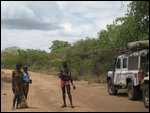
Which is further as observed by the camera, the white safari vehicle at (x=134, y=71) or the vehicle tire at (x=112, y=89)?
→ the vehicle tire at (x=112, y=89)

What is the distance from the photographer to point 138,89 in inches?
735

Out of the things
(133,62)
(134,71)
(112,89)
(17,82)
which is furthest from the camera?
(112,89)

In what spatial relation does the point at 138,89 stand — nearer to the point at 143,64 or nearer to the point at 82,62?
the point at 143,64

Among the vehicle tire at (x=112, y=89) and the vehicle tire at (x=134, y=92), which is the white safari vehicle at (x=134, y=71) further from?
the vehicle tire at (x=112, y=89)

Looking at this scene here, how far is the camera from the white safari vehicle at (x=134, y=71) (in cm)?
1756

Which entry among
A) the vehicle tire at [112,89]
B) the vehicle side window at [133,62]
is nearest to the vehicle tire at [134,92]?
the vehicle side window at [133,62]

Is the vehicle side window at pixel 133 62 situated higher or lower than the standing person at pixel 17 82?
higher

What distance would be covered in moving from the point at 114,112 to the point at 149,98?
5.06 feet

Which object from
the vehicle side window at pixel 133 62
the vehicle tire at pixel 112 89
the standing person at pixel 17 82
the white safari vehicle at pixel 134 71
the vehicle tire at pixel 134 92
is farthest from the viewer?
the vehicle tire at pixel 112 89

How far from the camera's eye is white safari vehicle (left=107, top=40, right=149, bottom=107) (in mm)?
17562

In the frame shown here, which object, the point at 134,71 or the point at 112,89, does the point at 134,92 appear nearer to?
the point at 134,71

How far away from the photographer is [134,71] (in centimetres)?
1861

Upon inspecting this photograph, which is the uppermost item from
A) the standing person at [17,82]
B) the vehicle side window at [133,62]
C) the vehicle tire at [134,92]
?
the vehicle side window at [133,62]

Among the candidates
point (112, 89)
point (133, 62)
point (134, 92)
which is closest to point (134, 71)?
point (133, 62)
